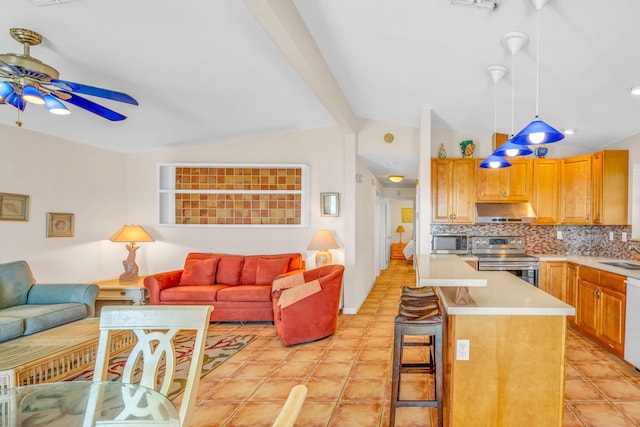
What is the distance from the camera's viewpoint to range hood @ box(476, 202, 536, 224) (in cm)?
483

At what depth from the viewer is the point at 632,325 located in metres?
3.18

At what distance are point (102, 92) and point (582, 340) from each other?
514 cm

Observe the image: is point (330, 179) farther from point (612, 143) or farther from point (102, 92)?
point (612, 143)

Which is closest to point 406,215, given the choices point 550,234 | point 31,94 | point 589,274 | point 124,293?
point 550,234

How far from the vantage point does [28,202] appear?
4.21 metres

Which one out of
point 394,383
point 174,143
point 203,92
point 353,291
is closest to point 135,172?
point 174,143

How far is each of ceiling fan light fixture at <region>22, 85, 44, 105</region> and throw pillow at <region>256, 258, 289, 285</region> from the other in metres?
3.05

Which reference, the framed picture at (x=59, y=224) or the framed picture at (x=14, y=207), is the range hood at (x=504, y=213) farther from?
the framed picture at (x=14, y=207)

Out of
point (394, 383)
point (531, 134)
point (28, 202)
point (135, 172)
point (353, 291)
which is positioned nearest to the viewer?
point (531, 134)

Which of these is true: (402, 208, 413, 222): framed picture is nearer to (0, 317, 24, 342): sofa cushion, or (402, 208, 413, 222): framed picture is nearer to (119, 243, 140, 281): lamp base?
(119, 243, 140, 281): lamp base

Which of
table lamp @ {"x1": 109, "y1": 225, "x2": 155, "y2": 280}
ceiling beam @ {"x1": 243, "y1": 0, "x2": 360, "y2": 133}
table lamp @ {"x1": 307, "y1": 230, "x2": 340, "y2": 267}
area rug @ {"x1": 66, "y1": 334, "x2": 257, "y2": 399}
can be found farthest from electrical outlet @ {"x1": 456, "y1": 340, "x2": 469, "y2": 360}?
table lamp @ {"x1": 109, "y1": 225, "x2": 155, "y2": 280}

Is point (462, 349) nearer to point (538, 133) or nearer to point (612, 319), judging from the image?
point (538, 133)

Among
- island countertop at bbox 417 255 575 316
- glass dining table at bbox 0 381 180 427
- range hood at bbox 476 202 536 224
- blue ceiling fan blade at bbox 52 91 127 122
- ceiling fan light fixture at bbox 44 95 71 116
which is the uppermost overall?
blue ceiling fan blade at bbox 52 91 127 122

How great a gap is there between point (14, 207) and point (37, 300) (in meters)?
1.09
